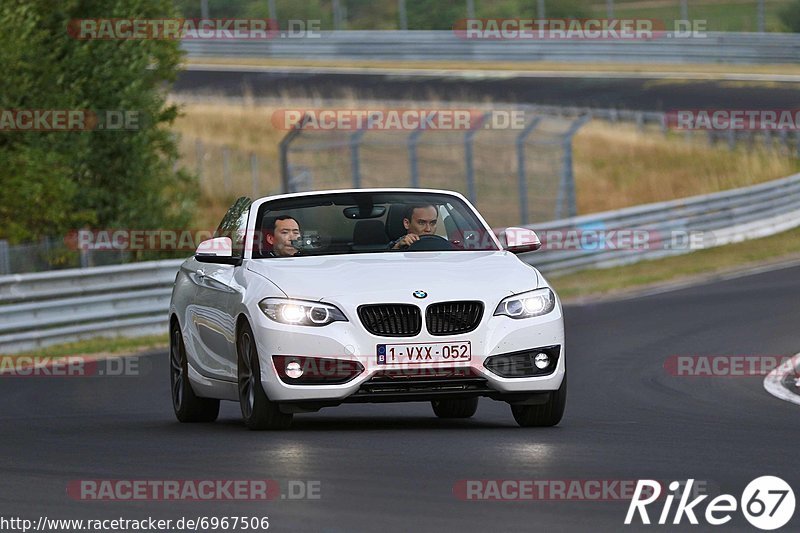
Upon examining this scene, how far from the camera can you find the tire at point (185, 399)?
12.5m

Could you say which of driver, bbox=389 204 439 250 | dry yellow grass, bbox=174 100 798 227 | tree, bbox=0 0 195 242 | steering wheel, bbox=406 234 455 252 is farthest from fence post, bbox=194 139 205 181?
steering wheel, bbox=406 234 455 252

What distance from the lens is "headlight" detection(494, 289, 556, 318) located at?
10586mm

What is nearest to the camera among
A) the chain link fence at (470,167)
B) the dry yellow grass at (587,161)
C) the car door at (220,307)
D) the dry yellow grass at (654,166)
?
the car door at (220,307)

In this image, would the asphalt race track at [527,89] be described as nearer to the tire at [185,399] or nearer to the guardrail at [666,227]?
the guardrail at [666,227]

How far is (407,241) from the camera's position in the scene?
11.4 meters

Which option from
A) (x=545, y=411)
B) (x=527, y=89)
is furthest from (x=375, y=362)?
(x=527, y=89)

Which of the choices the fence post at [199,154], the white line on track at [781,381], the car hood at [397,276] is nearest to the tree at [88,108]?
the fence post at [199,154]

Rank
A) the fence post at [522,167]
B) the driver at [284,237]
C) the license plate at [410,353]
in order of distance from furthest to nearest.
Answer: the fence post at [522,167]
the driver at [284,237]
the license plate at [410,353]

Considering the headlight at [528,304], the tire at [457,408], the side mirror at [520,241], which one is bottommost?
the tire at [457,408]

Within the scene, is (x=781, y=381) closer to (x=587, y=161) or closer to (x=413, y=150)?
(x=413, y=150)

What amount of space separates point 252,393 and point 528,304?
68.1 inches

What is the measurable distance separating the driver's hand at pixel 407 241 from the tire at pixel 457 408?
153 centimetres

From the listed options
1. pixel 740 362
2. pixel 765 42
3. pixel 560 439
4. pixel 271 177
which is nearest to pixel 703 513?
pixel 560 439

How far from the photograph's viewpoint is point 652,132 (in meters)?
45.3
